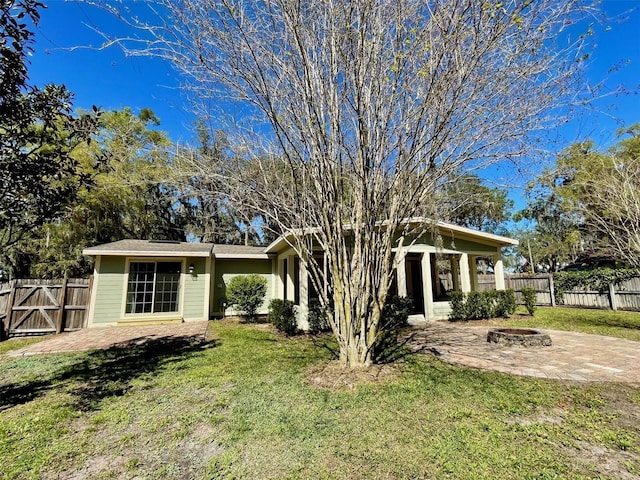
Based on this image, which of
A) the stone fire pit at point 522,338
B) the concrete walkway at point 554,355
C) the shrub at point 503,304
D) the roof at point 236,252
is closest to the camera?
the concrete walkway at point 554,355

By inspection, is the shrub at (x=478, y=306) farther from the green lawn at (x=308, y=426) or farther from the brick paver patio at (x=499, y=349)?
the green lawn at (x=308, y=426)

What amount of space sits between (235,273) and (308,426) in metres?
9.63

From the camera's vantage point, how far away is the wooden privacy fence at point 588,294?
479 inches

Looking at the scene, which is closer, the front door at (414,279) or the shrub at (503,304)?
the shrub at (503,304)

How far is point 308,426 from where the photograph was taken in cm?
318

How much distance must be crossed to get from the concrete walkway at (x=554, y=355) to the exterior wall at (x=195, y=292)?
738 centimetres

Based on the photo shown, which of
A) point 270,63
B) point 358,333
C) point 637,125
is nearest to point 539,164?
point 358,333

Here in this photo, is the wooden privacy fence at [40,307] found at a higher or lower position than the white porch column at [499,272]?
lower

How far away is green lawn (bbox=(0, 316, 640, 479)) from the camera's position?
8.26 ft

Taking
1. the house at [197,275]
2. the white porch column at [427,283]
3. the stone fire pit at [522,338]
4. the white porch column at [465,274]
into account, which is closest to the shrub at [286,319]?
the house at [197,275]

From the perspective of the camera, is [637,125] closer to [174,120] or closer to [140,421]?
[174,120]

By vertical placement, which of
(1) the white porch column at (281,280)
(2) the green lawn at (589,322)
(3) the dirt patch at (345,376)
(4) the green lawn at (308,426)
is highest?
(1) the white porch column at (281,280)

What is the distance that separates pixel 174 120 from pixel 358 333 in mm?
5082

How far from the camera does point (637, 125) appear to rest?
1645cm
